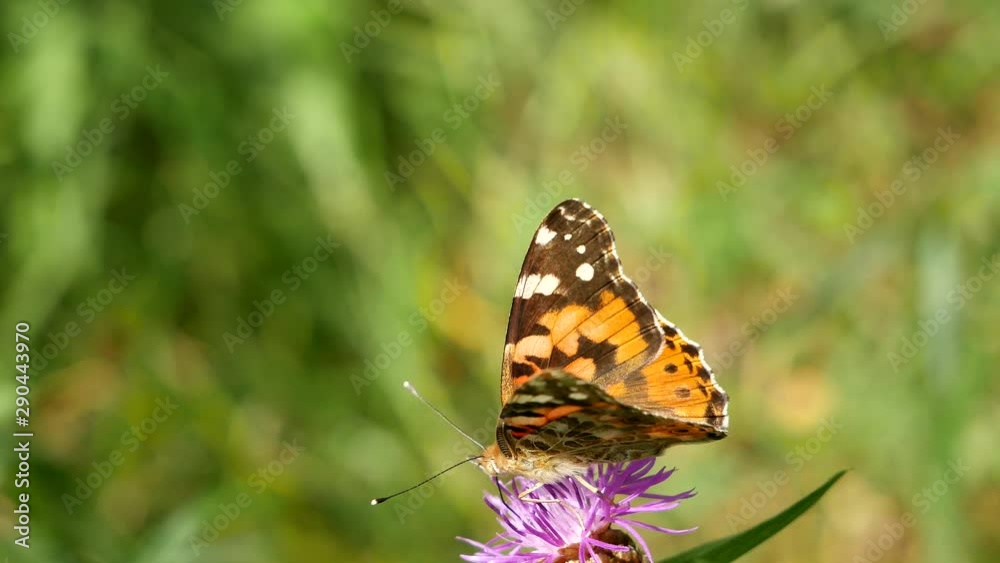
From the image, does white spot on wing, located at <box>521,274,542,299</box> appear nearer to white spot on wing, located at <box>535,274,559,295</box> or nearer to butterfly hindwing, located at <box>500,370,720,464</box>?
white spot on wing, located at <box>535,274,559,295</box>

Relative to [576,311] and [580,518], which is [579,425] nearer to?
[580,518]

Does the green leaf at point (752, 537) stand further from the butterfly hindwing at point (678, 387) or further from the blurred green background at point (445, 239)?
the blurred green background at point (445, 239)

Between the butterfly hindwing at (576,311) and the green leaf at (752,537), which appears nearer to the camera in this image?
the green leaf at (752,537)

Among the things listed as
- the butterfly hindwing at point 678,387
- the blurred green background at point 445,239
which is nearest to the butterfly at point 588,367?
the butterfly hindwing at point 678,387

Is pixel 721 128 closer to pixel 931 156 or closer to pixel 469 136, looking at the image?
pixel 931 156

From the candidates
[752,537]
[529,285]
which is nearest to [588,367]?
[529,285]

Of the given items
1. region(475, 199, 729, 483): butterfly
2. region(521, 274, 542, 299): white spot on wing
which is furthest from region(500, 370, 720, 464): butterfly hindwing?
region(521, 274, 542, 299): white spot on wing
